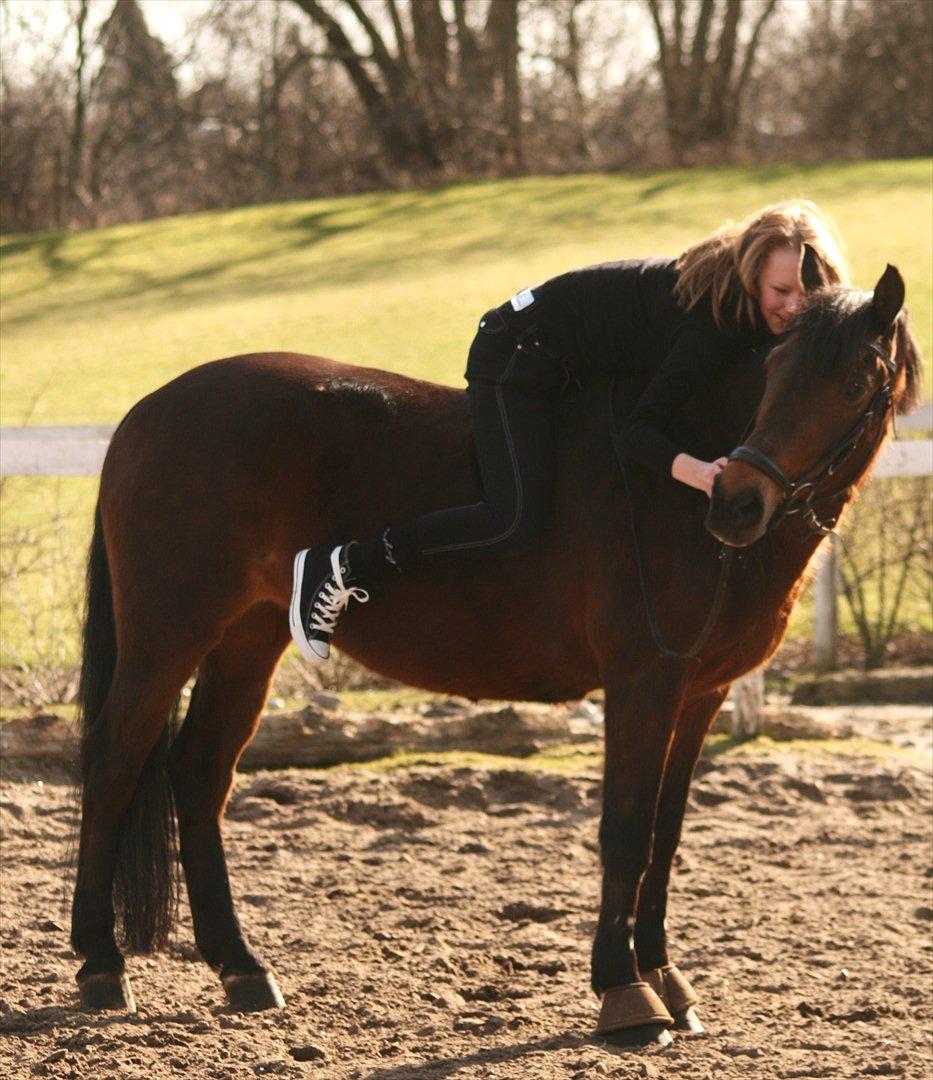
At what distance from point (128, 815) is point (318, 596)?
38.5 inches

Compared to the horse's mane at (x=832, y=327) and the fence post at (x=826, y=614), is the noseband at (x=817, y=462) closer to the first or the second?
the horse's mane at (x=832, y=327)

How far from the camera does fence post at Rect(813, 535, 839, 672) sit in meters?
7.38

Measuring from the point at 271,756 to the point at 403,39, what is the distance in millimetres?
16114

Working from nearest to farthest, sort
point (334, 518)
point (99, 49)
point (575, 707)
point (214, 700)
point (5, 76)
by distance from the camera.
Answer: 1. point (334, 518)
2. point (214, 700)
3. point (575, 707)
4. point (5, 76)
5. point (99, 49)

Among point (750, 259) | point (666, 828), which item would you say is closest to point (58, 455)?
point (666, 828)

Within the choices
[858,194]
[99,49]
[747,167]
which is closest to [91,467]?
[99,49]

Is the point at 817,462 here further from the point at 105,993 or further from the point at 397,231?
the point at 397,231

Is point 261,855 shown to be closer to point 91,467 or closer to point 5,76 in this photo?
point 91,467

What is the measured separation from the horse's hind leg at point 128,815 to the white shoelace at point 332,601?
1.65 feet

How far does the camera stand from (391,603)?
376cm

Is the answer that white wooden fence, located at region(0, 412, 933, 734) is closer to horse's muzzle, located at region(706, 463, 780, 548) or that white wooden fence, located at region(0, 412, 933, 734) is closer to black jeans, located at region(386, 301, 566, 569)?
black jeans, located at region(386, 301, 566, 569)

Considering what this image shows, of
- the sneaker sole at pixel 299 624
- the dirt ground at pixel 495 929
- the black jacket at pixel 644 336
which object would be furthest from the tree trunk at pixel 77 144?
the black jacket at pixel 644 336

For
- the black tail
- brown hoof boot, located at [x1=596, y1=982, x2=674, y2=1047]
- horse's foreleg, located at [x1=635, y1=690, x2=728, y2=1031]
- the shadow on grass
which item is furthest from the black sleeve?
the shadow on grass

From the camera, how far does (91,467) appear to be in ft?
18.9
